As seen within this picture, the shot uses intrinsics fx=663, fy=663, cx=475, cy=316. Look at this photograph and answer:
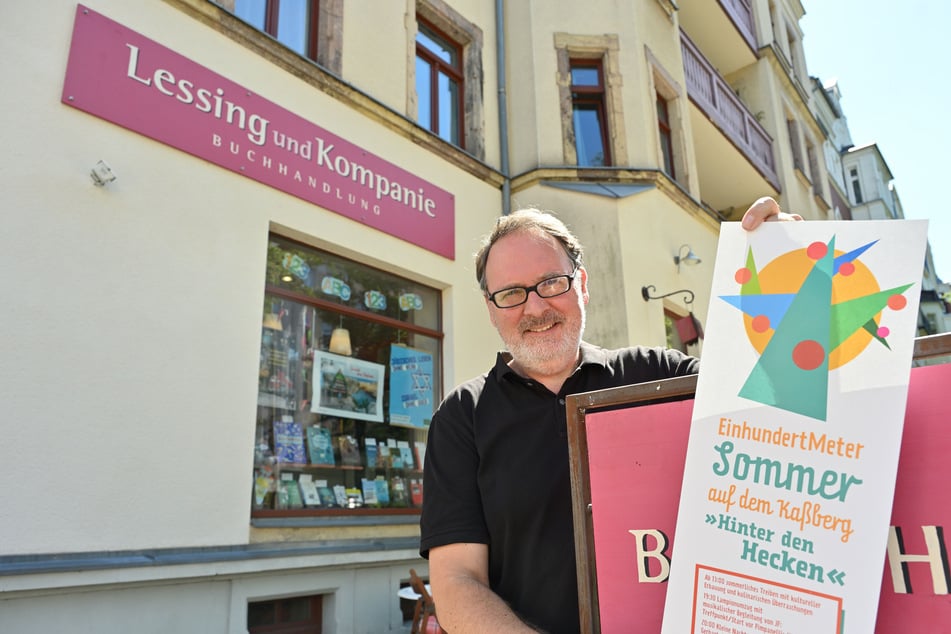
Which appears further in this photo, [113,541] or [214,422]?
[214,422]

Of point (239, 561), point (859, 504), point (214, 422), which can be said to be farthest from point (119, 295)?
point (859, 504)

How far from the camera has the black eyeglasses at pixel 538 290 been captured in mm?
1916

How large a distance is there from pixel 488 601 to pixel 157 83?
4.72 m

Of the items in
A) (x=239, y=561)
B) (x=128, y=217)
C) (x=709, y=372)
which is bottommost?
(x=239, y=561)

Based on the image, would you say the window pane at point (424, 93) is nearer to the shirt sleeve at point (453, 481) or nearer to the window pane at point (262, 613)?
the window pane at point (262, 613)

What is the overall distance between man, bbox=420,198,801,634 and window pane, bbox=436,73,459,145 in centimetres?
616

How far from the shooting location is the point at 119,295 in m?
4.32

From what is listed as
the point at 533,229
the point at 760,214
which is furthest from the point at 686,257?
the point at 760,214

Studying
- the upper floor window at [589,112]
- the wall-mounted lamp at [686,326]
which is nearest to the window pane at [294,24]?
the upper floor window at [589,112]

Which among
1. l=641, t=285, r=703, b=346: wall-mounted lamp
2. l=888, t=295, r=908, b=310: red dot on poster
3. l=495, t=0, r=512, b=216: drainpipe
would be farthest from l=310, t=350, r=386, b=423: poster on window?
l=888, t=295, r=908, b=310: red dot on poster

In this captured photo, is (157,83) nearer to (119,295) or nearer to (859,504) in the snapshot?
(119,295)

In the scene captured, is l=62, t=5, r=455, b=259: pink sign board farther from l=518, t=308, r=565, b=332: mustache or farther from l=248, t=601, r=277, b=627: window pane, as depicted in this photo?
l=518, t=308, r=565, b=332: mustache

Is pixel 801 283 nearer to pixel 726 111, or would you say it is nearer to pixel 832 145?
pixel 726 111

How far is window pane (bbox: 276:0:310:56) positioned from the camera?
20.7 feet
